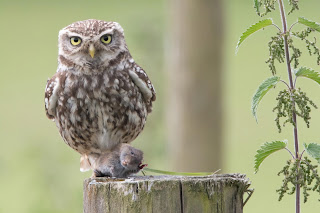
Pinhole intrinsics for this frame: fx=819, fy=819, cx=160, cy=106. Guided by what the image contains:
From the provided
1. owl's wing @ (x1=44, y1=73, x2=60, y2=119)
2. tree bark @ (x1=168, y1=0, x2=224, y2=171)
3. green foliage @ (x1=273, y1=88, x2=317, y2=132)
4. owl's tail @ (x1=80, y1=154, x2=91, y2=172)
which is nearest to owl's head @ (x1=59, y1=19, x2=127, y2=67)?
owl's wing @ (x1=44, y1=73, x2=60, y2=119)

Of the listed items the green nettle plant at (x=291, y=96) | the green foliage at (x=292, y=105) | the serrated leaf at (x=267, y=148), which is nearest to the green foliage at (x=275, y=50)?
the green nettle plant at (x=291, y=96)

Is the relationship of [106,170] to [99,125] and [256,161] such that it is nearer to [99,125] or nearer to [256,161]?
[99,125]

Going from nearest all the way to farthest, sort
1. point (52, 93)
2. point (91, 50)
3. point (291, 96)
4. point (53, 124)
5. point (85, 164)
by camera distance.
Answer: point (291, 96) → point (91, 50) → point (52, 93) → point (85, 164) → point (53, 124)

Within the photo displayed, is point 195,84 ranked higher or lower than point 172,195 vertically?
higher

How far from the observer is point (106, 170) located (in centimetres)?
443

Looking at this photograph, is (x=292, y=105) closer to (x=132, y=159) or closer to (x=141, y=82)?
(x=132, y=159)

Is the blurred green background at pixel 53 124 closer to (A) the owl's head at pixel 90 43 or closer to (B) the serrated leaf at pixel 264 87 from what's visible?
(A) the owl's head at pixel 90 43

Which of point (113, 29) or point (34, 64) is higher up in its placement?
point (34, 64)

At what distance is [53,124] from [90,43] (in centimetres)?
1170

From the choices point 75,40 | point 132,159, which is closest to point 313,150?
point 132,159

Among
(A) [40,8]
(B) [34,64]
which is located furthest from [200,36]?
(A) [40,8]

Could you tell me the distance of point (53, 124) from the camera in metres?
16.3

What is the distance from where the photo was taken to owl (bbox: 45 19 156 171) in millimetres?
4875

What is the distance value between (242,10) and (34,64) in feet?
23.9
